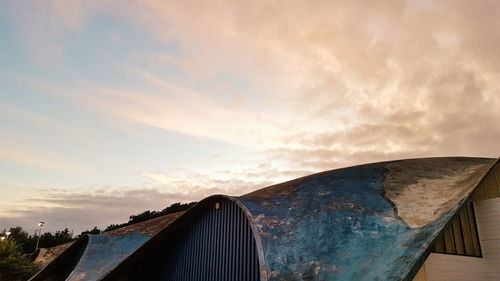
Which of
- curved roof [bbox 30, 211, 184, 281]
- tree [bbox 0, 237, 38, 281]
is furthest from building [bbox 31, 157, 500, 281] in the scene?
tree [bbox 0, 237, 38, 281]

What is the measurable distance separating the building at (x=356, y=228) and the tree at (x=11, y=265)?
15.7 meters

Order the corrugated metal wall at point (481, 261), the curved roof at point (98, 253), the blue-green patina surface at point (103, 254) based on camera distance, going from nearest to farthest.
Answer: the corrugated metal wall at point (481, 261) < the blue-green patina surface at point (103, 254) < the curved roof at point (98, 253)

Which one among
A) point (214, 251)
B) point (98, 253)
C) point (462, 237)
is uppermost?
point (462, 237)

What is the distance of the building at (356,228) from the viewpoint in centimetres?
1163

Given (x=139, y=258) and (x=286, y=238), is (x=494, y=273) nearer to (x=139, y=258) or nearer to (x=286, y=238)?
(x=286, y=238)

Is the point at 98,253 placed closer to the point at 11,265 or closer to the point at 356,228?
the point at 11,265

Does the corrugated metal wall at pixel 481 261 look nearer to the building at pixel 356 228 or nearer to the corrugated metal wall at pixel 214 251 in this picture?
the building at pixel 356 228

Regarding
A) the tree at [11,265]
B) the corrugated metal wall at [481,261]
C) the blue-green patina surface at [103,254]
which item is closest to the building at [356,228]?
the corrugated metal wall at [481,261]

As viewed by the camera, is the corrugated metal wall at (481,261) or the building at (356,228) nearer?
the building at (356,228)

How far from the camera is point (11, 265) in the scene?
98.5ft

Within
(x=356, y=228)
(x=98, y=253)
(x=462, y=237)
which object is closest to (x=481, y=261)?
(x=462, y=237)

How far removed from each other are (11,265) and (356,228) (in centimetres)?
2949

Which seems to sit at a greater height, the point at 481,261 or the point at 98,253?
the point at 98,253

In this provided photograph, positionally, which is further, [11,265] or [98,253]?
[11,265]
